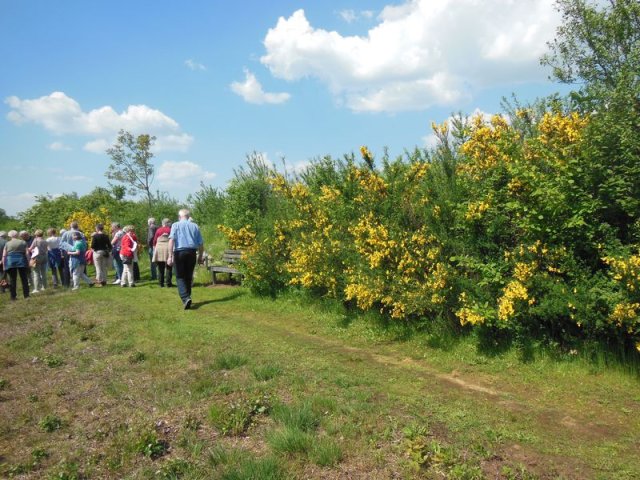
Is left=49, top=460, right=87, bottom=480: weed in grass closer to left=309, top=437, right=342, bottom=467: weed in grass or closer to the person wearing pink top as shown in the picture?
left=309, top=437, right=342, bottom=467: weed in grass

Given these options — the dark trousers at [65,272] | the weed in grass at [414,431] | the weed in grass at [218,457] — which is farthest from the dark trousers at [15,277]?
the weed in grass at [414,431]

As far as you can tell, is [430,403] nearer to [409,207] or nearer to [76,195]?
[409,207]

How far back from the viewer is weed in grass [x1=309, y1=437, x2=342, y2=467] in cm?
407

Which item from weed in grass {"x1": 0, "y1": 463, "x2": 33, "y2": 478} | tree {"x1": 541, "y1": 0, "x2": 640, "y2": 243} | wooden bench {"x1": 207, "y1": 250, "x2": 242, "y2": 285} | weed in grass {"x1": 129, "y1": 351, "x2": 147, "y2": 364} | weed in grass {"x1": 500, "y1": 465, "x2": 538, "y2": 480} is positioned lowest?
weed in grass {"x1": 500, "y1": 465, "x2": 538, "y2": 480}

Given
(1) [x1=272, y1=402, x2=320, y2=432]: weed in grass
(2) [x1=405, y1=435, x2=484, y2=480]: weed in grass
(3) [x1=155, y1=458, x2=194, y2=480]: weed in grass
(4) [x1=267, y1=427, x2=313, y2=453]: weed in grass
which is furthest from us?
(1) [x1=272, y1=402, x2=320, y2=432]: weed in grass

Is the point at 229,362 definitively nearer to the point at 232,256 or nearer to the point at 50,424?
the point at 50,424

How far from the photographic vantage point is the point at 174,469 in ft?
13.4

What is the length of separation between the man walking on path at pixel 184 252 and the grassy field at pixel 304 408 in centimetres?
212

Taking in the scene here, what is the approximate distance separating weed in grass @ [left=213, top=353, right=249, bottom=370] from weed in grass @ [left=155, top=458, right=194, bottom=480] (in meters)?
2.31

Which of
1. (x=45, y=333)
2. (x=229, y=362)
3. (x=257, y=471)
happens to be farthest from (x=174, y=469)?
(x=45, y=333)

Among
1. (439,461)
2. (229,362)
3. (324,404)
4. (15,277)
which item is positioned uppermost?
(15,277)

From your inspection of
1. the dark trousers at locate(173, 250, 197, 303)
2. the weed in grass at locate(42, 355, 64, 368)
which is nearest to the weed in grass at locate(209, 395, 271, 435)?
the weed in grass at locate(42, 355, 64, 368)

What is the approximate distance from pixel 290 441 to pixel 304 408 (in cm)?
56

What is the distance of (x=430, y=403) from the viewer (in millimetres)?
5324
